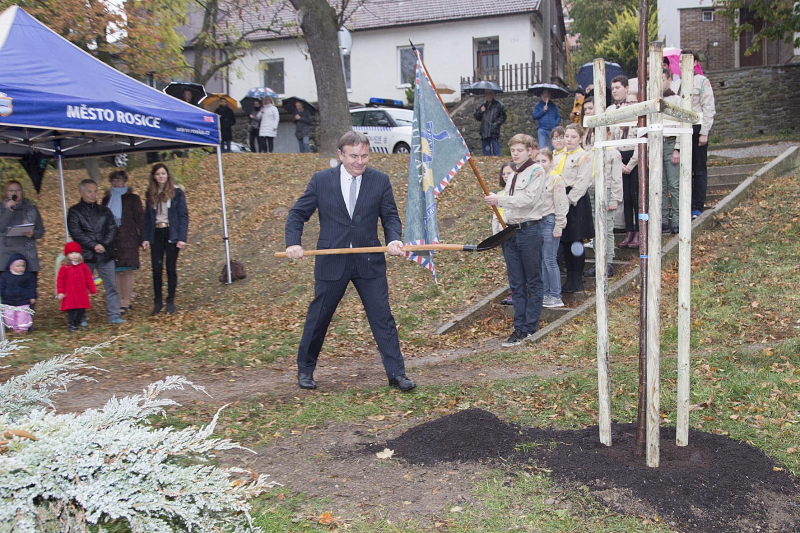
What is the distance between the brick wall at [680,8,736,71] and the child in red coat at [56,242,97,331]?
85.2 ft

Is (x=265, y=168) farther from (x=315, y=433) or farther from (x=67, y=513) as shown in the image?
(x=67, y=513)

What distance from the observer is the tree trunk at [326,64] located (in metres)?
16.5

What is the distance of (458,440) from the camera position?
456cm

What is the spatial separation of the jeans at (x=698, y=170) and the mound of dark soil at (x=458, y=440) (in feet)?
20.5

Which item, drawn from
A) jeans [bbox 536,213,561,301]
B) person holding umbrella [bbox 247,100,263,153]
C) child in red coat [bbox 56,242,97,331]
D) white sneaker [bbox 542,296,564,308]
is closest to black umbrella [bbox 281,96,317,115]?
person holding umbrella [bbox 247,100,263,153]

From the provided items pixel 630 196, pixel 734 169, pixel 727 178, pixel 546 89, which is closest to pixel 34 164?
pixel 630 196

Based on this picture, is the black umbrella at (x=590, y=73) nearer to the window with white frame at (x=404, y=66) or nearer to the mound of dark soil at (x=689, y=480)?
the mound of dark soil at (x=689, y=480)

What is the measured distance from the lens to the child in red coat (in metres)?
8.94

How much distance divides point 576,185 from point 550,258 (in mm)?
976

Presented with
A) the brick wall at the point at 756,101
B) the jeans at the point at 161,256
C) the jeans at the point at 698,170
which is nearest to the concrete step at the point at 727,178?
the jeans at the point at 698,170

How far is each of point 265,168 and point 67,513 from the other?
50.4ft

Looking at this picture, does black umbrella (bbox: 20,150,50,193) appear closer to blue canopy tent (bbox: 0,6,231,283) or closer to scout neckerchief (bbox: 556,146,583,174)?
blue canopy tent (bbox: 0,6,231,283)

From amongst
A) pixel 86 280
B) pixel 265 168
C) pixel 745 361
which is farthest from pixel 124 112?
pixel 265 168

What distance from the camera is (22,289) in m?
8.75
